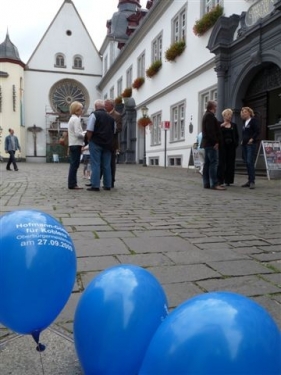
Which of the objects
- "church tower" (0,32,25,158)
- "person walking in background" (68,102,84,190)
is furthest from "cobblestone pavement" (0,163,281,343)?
"church tower" (0,32,25,158)

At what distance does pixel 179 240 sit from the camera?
3660 mm

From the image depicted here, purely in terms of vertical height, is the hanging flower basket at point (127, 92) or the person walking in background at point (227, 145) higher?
the hanging flower basket at point (127, 92)

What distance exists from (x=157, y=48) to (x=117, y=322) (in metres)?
23.7

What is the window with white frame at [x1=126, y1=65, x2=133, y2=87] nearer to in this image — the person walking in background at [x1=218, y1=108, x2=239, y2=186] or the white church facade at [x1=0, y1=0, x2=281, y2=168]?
the white church facade at [x1=0, y1=0, x2=281, y2=168]

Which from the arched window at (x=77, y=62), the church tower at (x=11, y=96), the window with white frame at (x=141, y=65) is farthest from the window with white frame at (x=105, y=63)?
the window with white frame at (x=141, y=65)

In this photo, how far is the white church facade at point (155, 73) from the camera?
13.3 meters

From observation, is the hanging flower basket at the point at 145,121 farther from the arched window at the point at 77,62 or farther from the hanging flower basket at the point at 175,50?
the arched window at the point at 77,62

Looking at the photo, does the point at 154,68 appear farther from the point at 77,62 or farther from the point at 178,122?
the point at 77,62

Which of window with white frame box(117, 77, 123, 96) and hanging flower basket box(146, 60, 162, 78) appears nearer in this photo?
hanging flower basket box(146, 60, 162, 78)

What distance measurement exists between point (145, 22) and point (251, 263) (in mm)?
23713

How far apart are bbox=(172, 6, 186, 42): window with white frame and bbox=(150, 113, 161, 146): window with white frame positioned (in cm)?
490

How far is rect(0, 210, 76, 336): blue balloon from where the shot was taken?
1361mm

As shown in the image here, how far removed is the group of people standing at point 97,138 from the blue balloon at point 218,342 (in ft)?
22.0

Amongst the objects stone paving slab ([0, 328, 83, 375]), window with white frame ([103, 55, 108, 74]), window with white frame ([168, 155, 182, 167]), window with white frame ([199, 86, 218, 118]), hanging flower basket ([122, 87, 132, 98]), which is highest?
window with white frame ([103, 55, 108, 74])
